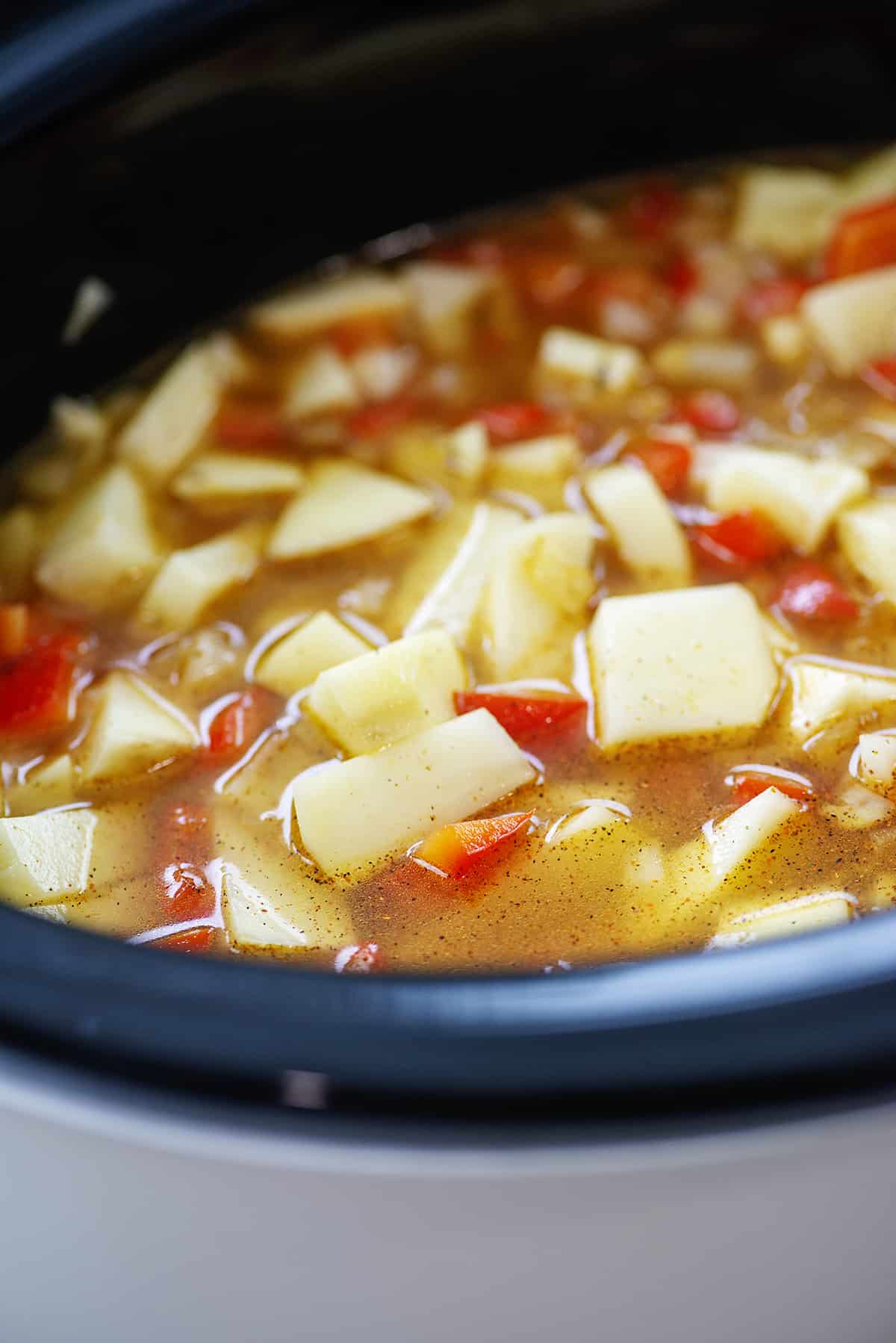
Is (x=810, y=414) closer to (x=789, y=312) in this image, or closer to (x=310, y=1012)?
(x=789, y=312)

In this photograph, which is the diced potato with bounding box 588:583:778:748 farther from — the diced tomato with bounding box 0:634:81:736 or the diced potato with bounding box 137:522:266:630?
the diced tomato with bounding box 0:634:81:736

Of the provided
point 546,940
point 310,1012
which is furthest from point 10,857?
point 310,1012

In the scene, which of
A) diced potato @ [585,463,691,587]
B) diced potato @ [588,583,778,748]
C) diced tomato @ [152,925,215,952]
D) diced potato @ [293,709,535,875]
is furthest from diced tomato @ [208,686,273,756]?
diced potato @ [585,463,691,587]

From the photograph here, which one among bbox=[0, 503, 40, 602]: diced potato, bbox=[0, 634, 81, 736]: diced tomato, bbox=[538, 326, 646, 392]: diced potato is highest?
bbox=[0, 503, 40, 602]: diced potato

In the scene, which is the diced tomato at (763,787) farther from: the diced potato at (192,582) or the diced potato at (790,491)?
the diced potato at (192,582)

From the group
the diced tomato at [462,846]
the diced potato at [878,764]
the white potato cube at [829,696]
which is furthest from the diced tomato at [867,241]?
the diced tomato at [462,846]

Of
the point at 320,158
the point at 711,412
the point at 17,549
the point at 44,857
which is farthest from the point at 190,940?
the point at 320,158
